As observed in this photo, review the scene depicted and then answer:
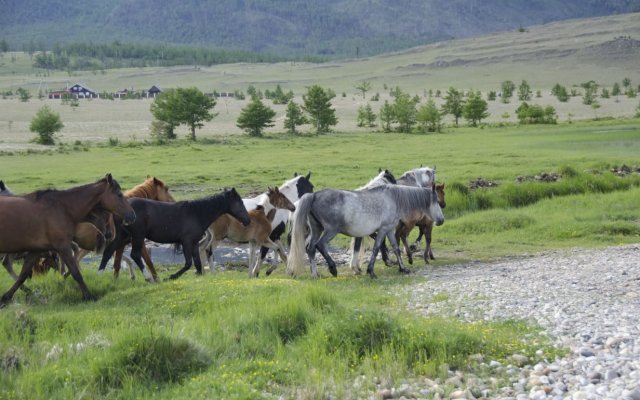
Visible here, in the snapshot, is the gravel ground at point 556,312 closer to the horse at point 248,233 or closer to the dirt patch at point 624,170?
the horse at point 248,233

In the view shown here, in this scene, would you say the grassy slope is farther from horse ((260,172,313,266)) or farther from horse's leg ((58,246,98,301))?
horse's leg ((58,246,98,301))

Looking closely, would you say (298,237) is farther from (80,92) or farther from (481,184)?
(80,92)

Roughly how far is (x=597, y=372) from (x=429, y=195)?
900 cm

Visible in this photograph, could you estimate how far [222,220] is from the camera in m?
15.7

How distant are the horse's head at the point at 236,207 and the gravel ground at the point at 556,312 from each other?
3950 millimetres

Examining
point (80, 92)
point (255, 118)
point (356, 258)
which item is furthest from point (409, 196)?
point (80, 92)

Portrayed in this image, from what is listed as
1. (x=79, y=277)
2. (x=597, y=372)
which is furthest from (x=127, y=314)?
(x=597, y=372)

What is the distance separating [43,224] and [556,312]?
816cm

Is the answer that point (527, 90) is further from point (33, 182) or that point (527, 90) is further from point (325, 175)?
point (33, 182)

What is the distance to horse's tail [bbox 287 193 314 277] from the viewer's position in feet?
47.6

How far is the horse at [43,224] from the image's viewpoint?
11.2 meters

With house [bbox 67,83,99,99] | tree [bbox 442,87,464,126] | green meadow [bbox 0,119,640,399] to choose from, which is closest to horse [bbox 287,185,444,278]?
green meadow [bbox 0,119,640,399]

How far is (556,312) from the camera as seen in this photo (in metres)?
9.98

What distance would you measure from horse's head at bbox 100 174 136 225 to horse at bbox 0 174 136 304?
0.29 m
